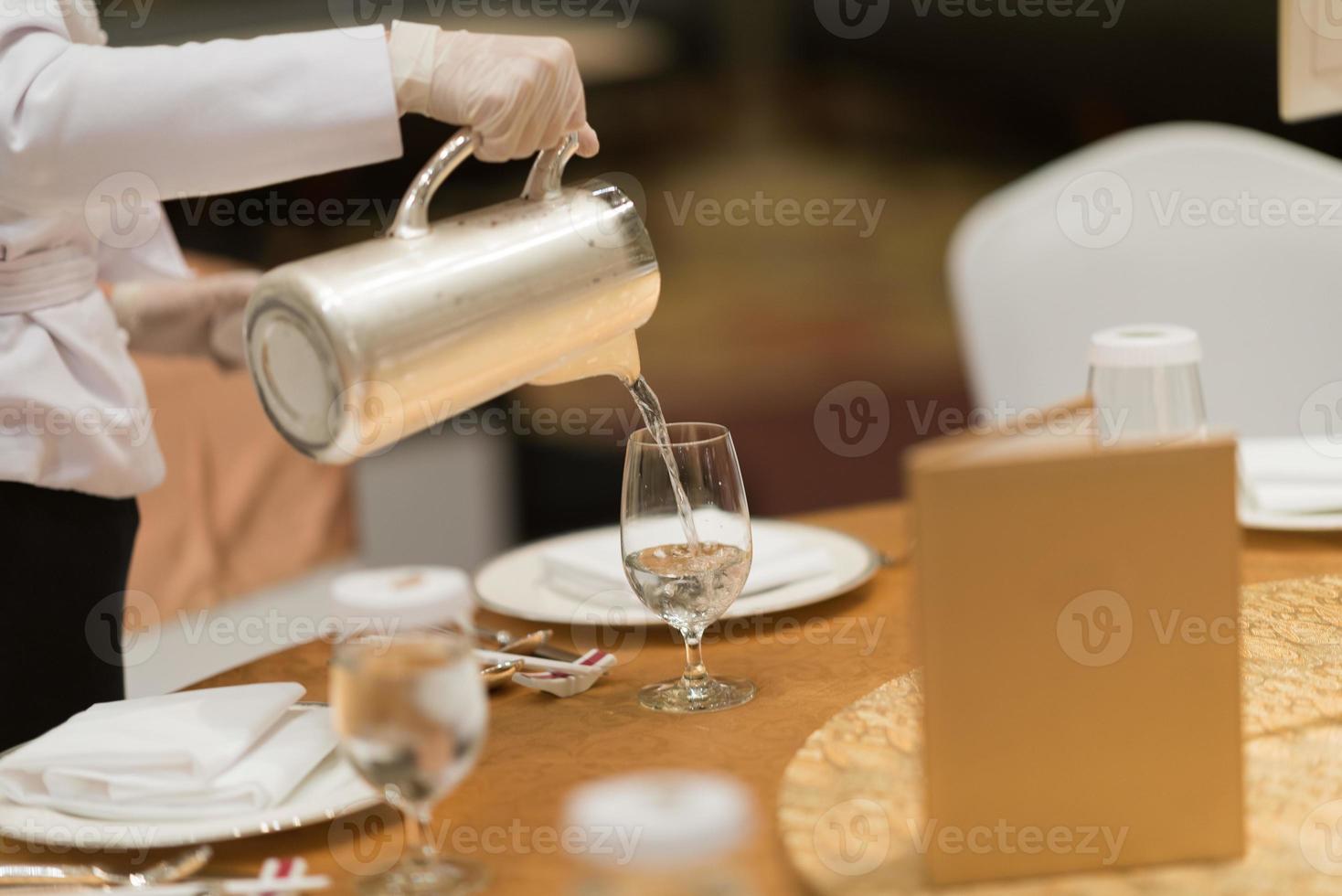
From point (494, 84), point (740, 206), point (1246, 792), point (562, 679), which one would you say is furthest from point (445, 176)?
point (740, 206)

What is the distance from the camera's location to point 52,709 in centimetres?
120

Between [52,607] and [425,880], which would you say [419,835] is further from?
[52,607]

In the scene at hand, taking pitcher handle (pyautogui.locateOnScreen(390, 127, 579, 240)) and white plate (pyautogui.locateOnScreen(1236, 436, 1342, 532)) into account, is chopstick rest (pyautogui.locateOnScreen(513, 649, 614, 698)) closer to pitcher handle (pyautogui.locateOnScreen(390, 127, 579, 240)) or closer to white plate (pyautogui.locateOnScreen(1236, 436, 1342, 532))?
pitcher handle (pyautogui.locateOnScreen(390, 127, 579, 240))

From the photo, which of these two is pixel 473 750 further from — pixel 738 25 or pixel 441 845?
pixel 738 25

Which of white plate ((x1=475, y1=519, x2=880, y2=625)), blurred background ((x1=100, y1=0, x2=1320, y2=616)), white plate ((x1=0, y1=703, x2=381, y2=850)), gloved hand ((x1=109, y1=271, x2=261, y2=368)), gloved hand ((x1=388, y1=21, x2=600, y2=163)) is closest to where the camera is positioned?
white plate ((x1=0, y1=703, x2=381, y2=850))

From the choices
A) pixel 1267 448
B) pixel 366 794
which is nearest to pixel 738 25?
pixel 1267 448

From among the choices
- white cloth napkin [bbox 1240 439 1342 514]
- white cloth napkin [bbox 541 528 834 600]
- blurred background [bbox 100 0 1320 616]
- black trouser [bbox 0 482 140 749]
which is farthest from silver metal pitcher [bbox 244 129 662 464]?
blurred background [bbox 100 0 1320 616]

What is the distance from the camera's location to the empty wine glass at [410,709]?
0.64m

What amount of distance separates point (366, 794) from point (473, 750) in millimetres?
124

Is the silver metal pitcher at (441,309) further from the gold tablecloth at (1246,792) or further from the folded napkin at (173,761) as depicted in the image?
the gold tablecloth at (1246,792)

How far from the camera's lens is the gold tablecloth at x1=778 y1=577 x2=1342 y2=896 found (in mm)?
647

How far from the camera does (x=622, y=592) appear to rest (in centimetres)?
113

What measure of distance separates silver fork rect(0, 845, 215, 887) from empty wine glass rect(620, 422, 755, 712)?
31 centimetres

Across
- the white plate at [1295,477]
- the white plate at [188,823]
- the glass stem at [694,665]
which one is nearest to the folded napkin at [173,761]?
the white plate at [188,823]
